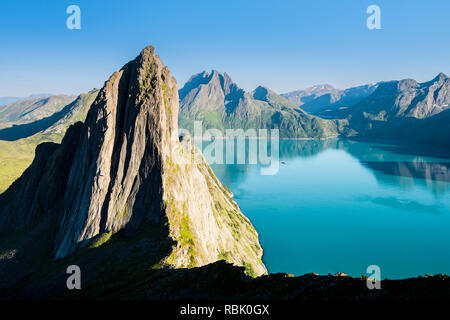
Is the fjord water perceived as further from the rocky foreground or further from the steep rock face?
the steep rock face

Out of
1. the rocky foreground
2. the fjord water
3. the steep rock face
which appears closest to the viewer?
the rocky foreground

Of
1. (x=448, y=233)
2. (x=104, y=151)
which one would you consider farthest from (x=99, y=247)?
(x=448, y=233)

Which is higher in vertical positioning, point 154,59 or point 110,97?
point 154,59

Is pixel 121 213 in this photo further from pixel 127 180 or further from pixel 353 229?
pixel 353 229

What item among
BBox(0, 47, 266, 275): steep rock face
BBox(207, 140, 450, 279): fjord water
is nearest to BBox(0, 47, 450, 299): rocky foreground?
BBox(0, 47, 266, 275): steep rock face

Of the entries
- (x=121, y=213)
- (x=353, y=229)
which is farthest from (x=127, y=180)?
(x=353, y=229)

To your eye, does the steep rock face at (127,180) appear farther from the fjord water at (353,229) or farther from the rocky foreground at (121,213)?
the fjord water at (353,229)
